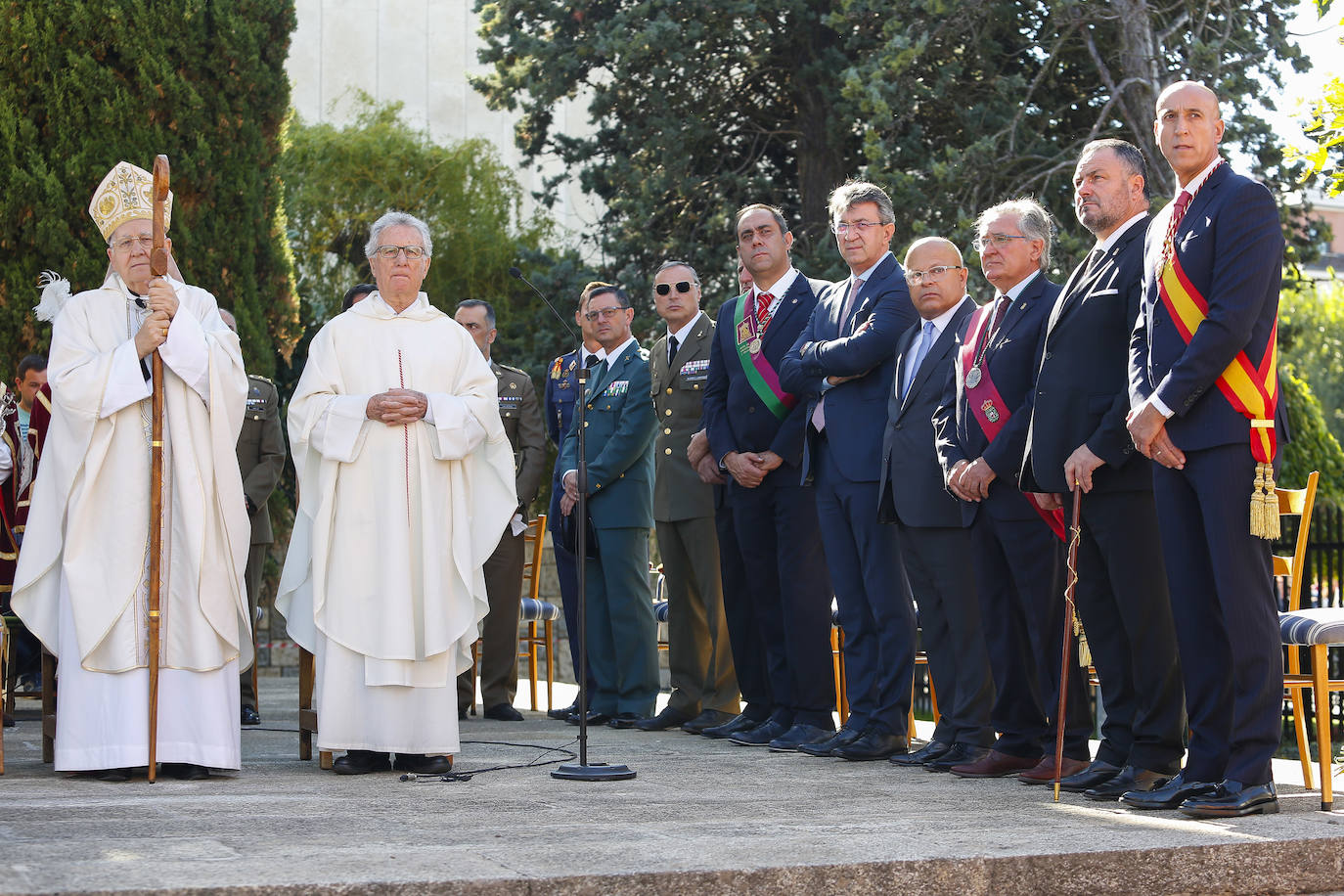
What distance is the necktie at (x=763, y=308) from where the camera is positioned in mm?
6883

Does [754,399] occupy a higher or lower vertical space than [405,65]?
lower

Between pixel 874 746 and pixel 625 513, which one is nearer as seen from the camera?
pixel 874 746

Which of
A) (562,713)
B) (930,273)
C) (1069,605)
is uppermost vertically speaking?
(930,273)

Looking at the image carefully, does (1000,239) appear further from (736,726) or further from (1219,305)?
(736,726)

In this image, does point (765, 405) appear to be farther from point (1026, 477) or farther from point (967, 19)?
point (967, 19)

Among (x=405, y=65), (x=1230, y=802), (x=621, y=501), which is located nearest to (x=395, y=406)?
(x=621, y=501)

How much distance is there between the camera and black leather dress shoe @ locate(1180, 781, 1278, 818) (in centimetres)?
435

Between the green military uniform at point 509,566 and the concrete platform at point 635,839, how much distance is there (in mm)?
3235

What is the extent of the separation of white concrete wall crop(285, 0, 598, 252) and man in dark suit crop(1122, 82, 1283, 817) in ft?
63.6

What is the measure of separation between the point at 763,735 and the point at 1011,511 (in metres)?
1.87

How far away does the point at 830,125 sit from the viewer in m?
16.3

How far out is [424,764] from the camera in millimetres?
5699

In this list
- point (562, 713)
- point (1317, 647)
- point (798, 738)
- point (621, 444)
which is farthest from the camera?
point (562, 713)

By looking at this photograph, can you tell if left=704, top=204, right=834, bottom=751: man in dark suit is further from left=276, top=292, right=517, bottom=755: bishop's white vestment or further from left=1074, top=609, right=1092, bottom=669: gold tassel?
left=1074, top=609, right=1092, bottom=669: gold tassel
